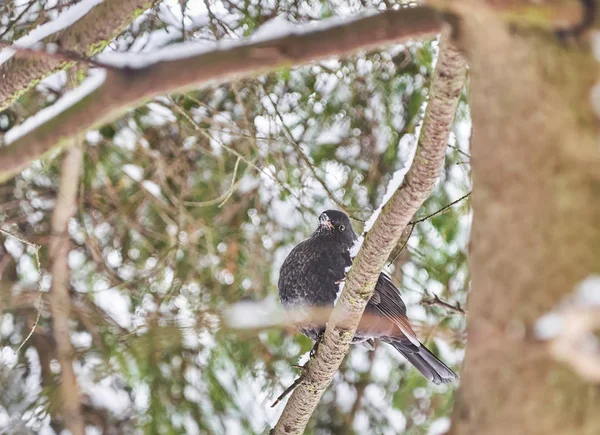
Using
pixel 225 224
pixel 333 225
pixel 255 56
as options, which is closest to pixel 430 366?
pixel 333 225

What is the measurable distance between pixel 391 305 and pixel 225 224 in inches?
46.0

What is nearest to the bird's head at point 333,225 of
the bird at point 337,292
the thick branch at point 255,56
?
the bird at point 337,292

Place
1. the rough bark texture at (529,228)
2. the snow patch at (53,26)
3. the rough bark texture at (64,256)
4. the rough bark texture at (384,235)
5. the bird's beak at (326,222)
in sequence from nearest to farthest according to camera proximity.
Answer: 1. the rough bark texture at (529,228)
2. the rough bark texture at (384,235)
3. the snow patch at (53,26)
4. the rough bark texture at (64,256)
5. the bird's beak at (326,222)

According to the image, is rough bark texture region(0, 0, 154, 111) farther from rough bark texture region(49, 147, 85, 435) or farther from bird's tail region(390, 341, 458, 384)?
bird's tail region(390, 341, 458, 384)

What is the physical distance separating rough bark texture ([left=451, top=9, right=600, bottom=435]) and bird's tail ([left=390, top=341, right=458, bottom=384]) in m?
2.42

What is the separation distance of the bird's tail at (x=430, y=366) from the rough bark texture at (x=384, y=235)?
1032mm

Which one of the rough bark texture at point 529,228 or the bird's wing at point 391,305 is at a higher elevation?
the rough bark texture at point 529,228

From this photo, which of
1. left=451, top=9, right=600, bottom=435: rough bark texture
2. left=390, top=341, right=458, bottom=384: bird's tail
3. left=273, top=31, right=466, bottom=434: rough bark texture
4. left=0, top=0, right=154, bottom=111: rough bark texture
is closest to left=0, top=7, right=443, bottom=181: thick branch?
left=451, top=9, right=600, bottom=435: rough bark texture

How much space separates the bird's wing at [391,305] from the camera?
3.27 meters

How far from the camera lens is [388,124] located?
144 inches

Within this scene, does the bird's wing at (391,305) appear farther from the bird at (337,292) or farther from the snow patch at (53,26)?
the snow patch at (53,26)

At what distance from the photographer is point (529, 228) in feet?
3.13

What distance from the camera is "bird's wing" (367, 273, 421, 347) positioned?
3273mm

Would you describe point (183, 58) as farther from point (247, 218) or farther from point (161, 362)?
point (247, 218)
